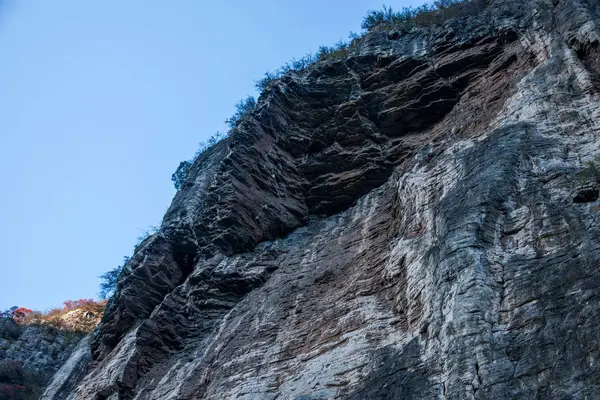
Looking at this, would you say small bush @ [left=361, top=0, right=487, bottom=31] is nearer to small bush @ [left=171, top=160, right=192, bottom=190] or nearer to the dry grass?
small bush @ [left=171, top=160, right=192, bottom=190]

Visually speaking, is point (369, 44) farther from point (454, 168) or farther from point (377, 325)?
point (377, 325)

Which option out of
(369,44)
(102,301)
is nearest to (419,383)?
(369,44)

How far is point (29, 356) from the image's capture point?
32219 mm

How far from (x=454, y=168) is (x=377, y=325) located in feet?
13.5

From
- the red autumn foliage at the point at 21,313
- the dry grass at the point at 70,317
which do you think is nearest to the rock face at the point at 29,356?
the dry grass at the point at 70,317

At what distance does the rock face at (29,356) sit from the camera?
29736 mm

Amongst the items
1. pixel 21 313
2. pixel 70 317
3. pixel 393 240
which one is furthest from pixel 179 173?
pixel 393 240

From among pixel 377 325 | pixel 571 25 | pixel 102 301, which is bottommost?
pixel 377 325

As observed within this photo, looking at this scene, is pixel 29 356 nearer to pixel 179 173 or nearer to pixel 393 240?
pixel 179 173

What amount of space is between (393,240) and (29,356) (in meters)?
24.5

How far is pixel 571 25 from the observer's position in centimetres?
1587

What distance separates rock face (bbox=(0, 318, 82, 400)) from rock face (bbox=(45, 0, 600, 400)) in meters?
6.72

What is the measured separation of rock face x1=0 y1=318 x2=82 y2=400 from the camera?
29736 mm

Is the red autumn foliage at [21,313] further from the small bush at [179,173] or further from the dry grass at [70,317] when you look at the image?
the small bush at [179,173]
